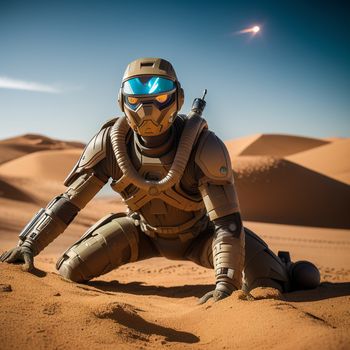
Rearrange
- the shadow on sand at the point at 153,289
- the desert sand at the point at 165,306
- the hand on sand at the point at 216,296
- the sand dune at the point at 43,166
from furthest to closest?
the sand dune at the point at 43,166
the shadow on sand at the point at 153,289
the hand on sand at the point at 216,296
the desert sand at the point at 165,306

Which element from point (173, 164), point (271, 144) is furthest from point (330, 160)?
point (173, 164)

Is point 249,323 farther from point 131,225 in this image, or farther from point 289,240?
point 289,240

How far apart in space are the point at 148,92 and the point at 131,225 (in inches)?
59.6

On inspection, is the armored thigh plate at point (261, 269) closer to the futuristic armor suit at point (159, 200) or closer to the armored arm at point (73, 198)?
Answer: the futuristic armor suit at point (159, 200)

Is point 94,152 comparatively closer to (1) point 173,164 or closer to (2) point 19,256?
(1) point 173,164

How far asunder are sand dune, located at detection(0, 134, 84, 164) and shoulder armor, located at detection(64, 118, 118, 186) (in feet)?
106

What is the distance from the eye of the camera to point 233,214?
3695mm

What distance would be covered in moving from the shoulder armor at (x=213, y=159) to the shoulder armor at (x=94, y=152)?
920 mm

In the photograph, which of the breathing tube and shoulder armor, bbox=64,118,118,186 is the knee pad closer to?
the breathing tube

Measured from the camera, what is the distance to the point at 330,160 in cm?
2691

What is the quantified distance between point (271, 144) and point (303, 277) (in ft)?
121

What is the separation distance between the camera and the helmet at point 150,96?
369 cm

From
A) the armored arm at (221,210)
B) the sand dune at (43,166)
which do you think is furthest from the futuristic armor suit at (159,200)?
the sand dune at (43,166)

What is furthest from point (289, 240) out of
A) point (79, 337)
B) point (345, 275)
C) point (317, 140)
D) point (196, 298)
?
point (317, 140)
